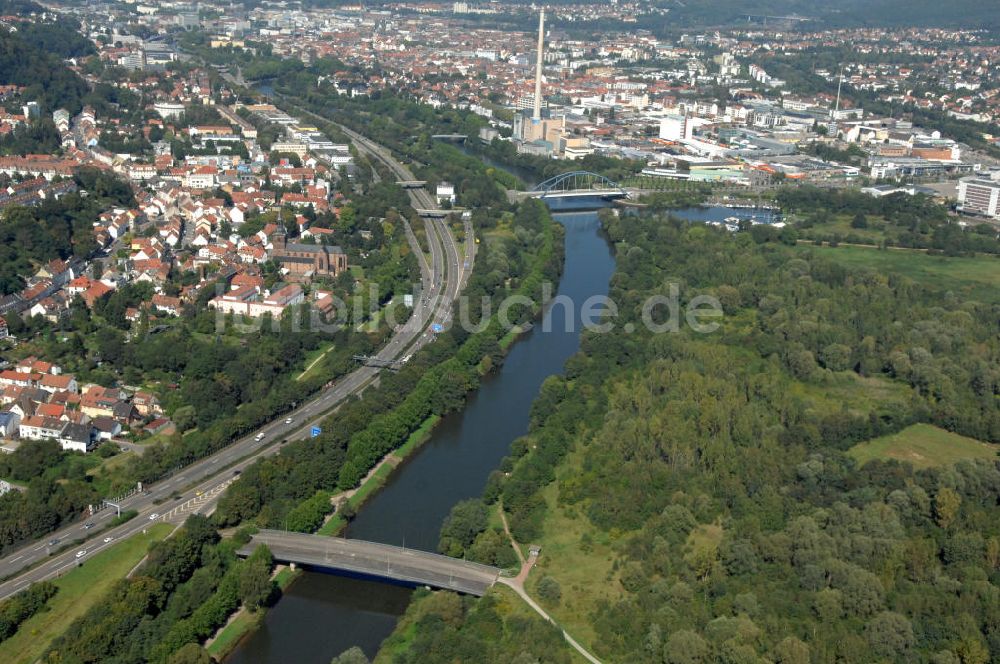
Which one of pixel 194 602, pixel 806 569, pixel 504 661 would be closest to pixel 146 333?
pixel 194 602

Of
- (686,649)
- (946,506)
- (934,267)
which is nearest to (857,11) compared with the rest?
(934,267)

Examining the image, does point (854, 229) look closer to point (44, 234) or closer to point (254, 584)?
point (44, 234)

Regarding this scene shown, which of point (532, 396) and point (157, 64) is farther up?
point (157, 64)

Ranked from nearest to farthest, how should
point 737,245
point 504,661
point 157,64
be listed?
point 504,661 → point 737,245 → point 157,64

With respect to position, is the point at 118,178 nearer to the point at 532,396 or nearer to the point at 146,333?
the point at 146,333

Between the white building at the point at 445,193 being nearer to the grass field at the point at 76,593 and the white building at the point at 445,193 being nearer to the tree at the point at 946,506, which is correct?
the grass field at the point at 76,593

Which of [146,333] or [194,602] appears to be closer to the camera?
[194,602]

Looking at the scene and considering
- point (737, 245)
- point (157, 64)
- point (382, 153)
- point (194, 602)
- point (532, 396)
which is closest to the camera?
point (194, 602)
